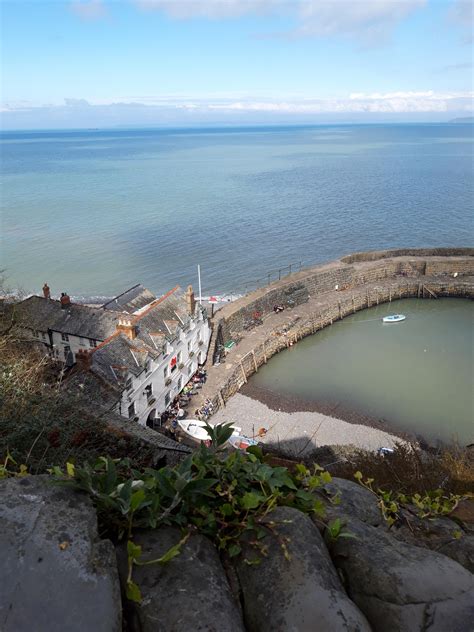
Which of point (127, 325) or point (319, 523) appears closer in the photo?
point (319, 523)

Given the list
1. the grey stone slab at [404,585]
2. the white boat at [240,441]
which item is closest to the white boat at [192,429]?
the white boat at [240,441]

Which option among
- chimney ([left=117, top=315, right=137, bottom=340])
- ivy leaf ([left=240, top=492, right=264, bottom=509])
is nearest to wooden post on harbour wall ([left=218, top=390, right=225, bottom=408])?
chimney ([left=117, top=315, right=137, bottom=340])

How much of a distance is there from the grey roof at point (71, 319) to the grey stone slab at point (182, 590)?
2397 cm

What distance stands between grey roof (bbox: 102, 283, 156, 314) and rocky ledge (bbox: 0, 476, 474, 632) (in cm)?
3094

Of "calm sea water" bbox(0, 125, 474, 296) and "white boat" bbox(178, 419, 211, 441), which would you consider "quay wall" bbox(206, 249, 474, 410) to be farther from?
"calm sea water" bbox(0, 125, 474, 296)

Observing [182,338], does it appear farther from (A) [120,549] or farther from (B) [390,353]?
(A) [120,549]

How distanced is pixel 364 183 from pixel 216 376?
332 feet

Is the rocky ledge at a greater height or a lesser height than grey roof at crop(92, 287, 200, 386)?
greater

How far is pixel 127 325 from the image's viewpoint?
2378 centimetres

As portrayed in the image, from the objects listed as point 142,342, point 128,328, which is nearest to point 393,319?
point 142,342

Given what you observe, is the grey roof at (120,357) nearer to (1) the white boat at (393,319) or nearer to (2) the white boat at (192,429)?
(2) the white boat at (192,429)

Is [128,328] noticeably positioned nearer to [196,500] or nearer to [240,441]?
[240,441]

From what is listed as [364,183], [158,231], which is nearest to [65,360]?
[158,231]

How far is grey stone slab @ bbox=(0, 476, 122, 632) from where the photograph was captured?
2332 mm
